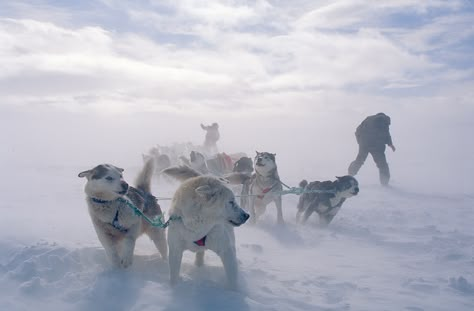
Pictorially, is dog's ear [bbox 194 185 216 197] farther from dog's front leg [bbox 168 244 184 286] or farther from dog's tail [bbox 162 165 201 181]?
dog's tail [bbox 162 165 201 181]

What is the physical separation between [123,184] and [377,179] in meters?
10.6

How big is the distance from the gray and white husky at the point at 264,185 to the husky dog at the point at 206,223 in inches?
135

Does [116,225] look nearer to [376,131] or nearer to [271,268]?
[271,268]

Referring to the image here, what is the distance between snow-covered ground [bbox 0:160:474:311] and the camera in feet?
10.1

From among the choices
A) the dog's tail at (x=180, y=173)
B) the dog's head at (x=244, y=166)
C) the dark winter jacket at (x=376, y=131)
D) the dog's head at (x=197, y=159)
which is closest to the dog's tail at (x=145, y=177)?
the dog's tail at (x=180, y=173)

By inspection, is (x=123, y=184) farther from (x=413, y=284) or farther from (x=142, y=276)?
(x=413, y=284)

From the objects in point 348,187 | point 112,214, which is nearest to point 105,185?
point 112,214

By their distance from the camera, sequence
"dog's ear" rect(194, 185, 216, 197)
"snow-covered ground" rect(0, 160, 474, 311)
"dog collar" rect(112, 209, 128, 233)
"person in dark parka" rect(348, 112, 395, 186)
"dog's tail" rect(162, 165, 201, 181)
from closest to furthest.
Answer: "snow-covered ground" rect(0, 160, 474, 311)
"dog's ear" rect(194, 185, 216, 197)
"dog collar" rect(112, 209, 128, 233)
"dog's tail" rect(162, 165, 201, 181)
"person in dark parka" rect(348, 112, 395, 186)

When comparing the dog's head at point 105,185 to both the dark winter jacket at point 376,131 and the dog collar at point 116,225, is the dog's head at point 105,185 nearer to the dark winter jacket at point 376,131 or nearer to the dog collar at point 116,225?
the dog collar at point 116,225

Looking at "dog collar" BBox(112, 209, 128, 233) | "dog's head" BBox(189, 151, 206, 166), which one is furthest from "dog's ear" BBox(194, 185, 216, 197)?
"dog's head" BBox(189, 151, 206, 166)

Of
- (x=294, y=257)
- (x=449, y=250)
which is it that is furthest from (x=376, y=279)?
(x=449, y=250)

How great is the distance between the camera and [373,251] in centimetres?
529

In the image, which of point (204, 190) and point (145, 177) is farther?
point (145, 177)

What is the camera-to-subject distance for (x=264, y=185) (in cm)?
696
